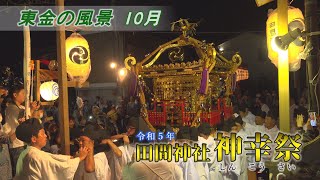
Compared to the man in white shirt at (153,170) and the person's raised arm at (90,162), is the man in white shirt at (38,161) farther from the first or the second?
the man in white shirt at (153,170)

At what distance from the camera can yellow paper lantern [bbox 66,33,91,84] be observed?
7.15 metres

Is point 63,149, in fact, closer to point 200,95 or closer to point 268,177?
point 268,177

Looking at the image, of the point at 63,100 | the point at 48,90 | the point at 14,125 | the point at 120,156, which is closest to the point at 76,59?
the point at 48,90

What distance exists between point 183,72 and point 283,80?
591 cm

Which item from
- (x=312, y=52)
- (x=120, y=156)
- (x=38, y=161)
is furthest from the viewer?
(x=312, y=52)

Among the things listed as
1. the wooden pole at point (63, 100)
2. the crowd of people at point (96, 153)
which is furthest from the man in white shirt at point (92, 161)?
the wooden pole at point (63, 100)

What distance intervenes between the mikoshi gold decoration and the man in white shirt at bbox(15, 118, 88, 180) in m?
6.09

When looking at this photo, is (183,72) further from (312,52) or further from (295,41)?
(295,41)

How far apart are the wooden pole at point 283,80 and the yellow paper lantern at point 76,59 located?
146 inches

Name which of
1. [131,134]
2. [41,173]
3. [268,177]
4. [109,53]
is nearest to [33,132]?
[41,173]

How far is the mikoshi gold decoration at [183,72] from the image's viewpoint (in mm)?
10609

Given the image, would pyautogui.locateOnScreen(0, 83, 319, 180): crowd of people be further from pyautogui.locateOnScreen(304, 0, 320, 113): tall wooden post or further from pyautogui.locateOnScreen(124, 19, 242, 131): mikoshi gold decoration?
pyautogui.locateOnScreen(124, 19, 242, 131): mikoshi gold decoration

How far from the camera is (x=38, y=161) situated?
13.5ft

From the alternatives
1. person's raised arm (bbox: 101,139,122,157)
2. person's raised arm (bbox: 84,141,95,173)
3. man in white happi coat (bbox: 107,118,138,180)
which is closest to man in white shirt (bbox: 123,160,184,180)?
man in white happi coat (bbox: 107,118,138,180)
